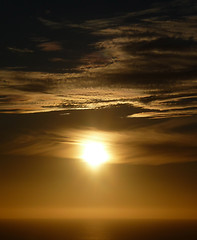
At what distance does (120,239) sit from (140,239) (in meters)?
8.13

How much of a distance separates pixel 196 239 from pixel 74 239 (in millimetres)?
43842

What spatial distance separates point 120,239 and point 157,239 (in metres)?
13.4

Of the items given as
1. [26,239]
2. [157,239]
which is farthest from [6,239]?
[157,239]

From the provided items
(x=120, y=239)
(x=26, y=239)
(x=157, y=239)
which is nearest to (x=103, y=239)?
(x=120, y=239)

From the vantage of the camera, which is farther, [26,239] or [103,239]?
[103,239]

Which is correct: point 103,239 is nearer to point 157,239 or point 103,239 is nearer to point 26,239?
point 157,239

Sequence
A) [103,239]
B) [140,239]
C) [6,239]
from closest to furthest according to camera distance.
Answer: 1. [6,239]
2. [140,239]
3. [103,239]

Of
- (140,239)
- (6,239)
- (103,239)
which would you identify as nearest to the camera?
(6,239)

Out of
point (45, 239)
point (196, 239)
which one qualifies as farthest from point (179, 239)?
point (45, 239)

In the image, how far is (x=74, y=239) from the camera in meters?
158

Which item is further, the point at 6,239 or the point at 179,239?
the point at 179,239

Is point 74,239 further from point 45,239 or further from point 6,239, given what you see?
point 6,239

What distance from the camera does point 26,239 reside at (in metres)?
147

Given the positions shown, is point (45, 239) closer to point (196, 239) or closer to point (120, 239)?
point (120, 239)
